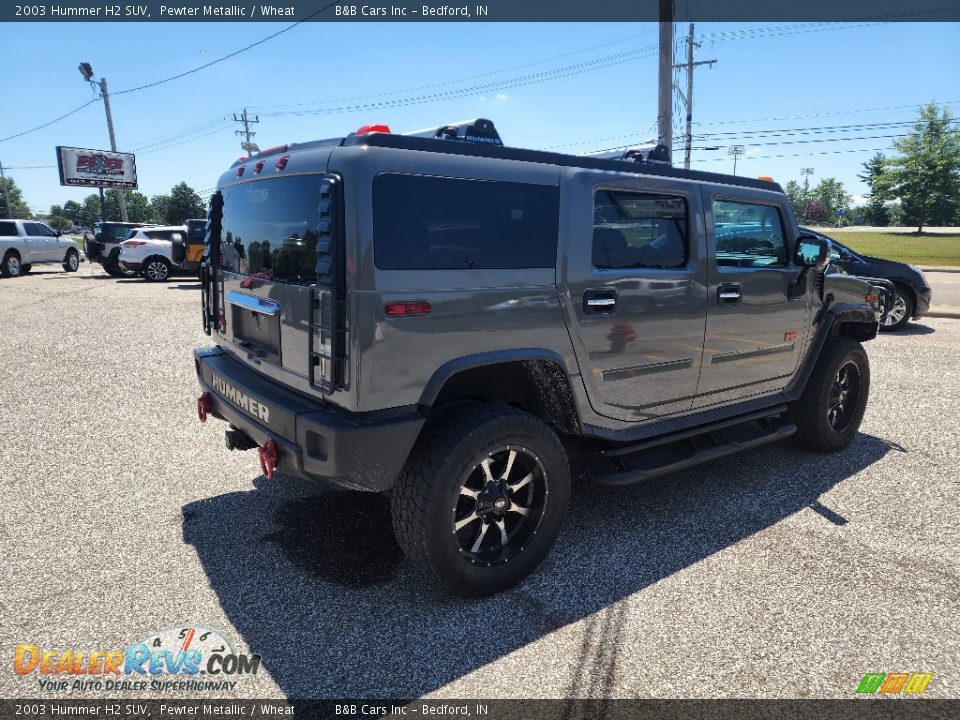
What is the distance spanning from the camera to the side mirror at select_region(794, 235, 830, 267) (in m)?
4.14

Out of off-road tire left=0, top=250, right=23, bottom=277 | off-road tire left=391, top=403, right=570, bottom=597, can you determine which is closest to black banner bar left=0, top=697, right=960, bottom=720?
off-road tire left=391, top=403, right=570, bottom=597

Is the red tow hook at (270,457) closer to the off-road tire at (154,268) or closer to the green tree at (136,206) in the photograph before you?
the off-road tire at (154,268)

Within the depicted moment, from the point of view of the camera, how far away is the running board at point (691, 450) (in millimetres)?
3377

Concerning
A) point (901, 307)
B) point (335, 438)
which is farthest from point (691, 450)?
point (901, 307)

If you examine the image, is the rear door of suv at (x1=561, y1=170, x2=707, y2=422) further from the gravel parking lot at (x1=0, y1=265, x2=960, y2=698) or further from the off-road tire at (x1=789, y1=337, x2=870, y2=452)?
the off-road tire at (x1=789, y1=337, x2=870, y2=452)

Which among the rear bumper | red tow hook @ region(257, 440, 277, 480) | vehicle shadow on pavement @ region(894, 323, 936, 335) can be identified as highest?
the rear bumper

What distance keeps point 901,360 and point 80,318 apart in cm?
1292

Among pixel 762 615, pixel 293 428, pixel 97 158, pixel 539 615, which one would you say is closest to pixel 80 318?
pixel 293 428

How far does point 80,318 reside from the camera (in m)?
10.9

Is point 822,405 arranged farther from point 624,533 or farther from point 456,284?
Answer: point 456,284

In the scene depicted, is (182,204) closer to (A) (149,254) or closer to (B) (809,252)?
(A) (149,254)

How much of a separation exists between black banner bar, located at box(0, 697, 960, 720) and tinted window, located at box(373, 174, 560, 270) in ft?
5.49

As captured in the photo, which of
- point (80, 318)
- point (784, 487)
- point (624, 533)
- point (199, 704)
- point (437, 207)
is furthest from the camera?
point (80, 318)

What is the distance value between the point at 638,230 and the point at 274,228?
190 cm
